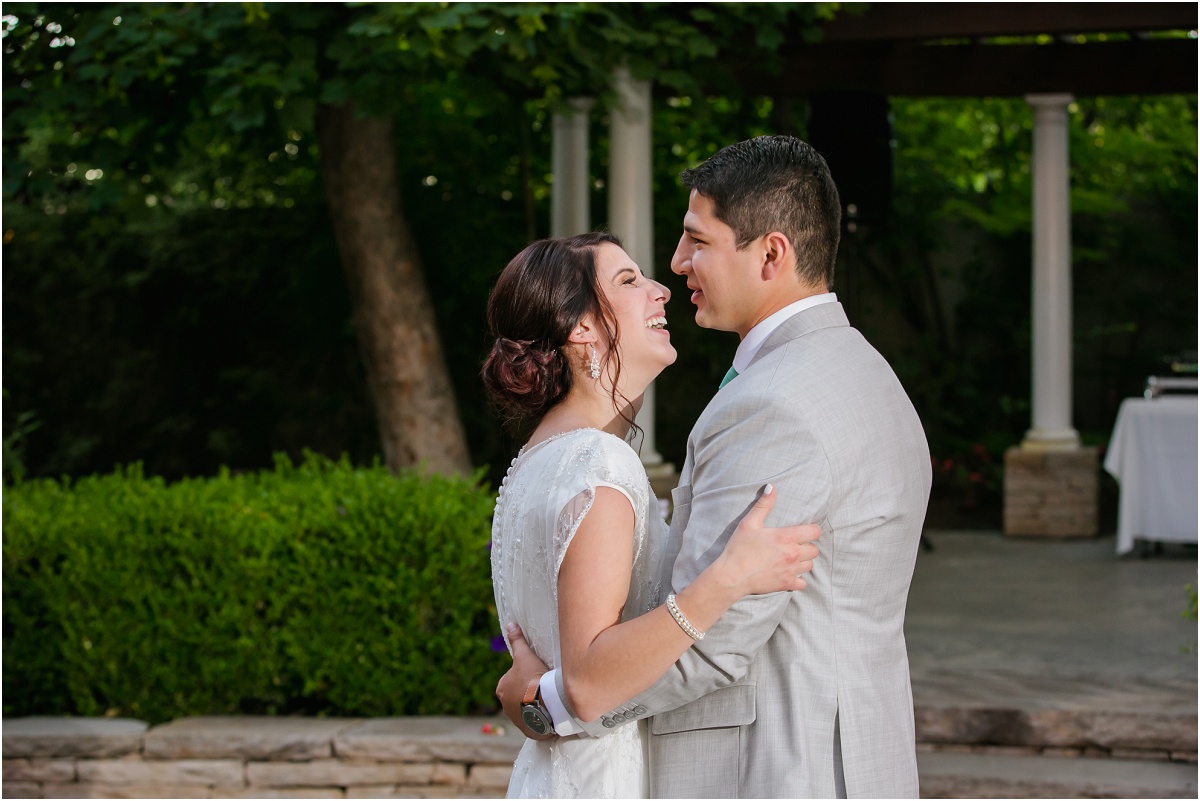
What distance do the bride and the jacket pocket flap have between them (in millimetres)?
132

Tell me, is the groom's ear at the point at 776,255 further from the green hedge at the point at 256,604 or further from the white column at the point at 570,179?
the white column at the point at 570,179

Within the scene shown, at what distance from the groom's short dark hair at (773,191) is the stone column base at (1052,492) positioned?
25.3 feet

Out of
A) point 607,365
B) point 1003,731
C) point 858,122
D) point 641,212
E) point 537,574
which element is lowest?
point 1003,731

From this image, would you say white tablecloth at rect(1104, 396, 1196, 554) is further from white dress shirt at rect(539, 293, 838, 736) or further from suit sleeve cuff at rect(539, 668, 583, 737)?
suit sleeve cuff at rect(539, 668, 583, 737)

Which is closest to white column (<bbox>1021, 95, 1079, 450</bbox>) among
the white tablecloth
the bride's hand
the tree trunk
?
the white tablecloth

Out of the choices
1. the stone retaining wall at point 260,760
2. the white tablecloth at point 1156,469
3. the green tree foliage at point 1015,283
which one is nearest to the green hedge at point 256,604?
the stone retaining wall at point 260,760

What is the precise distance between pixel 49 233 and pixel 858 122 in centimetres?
692

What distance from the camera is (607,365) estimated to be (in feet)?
6.71

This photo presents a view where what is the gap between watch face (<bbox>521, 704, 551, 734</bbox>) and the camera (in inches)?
74.5

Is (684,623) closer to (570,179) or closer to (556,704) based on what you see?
(556,704)

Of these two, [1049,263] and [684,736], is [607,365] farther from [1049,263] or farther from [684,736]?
[1049,263]

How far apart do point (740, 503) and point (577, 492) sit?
0.97 ft

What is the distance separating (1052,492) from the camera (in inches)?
356

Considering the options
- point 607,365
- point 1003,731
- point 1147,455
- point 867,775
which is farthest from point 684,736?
point 1147,455
